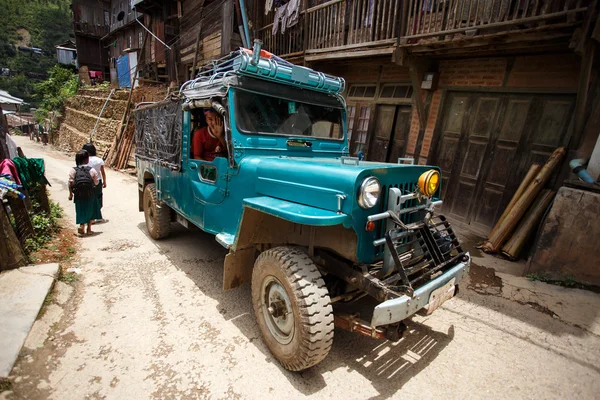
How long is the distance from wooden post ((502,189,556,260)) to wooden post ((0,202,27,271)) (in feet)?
21.8

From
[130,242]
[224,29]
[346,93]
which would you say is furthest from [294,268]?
[224,29]

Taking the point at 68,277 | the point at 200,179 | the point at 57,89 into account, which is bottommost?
the point at 68,277

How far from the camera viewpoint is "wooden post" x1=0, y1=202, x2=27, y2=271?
3365 mm

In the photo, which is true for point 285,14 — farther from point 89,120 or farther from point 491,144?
point 89,120

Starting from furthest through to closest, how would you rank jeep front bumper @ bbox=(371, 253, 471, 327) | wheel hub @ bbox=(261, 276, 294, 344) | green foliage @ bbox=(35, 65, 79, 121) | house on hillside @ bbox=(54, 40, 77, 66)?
house on hillside @ bbox=(54, 40, 77, 66)
green foliage @ bbox=(35, 65, 79, 121)
wheel hub @ bbox=(261, 276, 294, 344)
jeep front bumper @ bbox=(371, 253, 471, 327)

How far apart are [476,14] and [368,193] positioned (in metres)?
4.24

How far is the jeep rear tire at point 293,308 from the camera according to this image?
7.04 ft

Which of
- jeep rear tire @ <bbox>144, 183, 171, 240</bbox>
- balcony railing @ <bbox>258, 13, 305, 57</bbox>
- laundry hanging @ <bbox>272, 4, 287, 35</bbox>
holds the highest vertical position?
laundry hanging @ <bbox>272, 4, 287, 35</bbox>

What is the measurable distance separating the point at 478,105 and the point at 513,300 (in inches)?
149

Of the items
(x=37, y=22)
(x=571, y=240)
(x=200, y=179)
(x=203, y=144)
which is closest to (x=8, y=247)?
(x=200, y=179)

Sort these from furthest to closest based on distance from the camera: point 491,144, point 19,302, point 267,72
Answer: point 491,144
point 267,72
point 19,302

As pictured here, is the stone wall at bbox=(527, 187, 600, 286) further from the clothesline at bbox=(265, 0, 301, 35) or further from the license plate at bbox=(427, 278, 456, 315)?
the clothesline at bbox=(265, 0, 301, 35)

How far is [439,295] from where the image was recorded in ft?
7.27

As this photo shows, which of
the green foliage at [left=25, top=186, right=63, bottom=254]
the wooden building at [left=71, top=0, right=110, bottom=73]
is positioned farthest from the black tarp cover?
the wooden building at [left=71, top=0, right=110, bottom=73]
